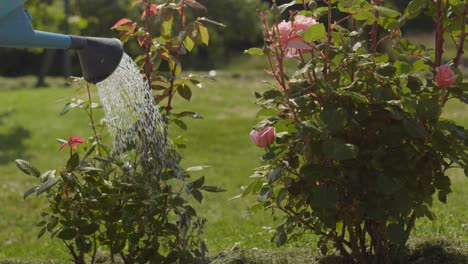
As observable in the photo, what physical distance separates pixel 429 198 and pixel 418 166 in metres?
0.14

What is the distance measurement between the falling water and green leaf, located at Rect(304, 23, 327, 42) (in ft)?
2.17

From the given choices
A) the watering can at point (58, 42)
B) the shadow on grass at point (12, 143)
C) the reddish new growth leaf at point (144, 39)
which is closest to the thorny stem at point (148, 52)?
the reddish new growth leaf at point (144, 39)

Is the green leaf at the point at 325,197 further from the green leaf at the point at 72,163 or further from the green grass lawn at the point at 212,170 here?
the green leaf at the point at 72,163

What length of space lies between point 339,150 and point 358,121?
8.6 inches

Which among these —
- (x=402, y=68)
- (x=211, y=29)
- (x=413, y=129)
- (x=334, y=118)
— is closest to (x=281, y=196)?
(x=334, y=118)

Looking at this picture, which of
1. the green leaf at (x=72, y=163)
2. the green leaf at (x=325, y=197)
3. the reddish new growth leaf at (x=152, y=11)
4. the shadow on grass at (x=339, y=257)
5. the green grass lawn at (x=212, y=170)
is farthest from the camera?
the green grass lawn at (x=212, y=170)

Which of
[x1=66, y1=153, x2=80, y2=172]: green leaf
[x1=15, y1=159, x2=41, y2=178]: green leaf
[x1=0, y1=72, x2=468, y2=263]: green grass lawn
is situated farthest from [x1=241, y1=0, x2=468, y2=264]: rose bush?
[x1=15, y1=159, x2=41, y2=178]: green leaf

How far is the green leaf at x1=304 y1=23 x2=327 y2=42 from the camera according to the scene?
2.42 meters

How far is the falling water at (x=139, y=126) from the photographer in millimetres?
2859

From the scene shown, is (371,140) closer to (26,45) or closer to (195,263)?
(195,263)

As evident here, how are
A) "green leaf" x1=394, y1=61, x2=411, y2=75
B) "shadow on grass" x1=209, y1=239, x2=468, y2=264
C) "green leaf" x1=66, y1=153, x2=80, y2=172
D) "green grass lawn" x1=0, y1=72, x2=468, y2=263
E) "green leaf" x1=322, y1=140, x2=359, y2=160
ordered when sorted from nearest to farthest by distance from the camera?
"green leaf" x1=322, y1=140, x2=359, y2=160
"green leaf" x1=394, y1=61, x2=411, y2=75
"green leaf" x1=66, y1=153, x2=80, y2=172
"shadow on grass" x1=209, y1=239, x2=468, y2=264
"green grass lawn" x1=0, y1=72, x2=468, y2=263

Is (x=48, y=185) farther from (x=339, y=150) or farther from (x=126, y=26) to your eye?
(x=339, y=150)

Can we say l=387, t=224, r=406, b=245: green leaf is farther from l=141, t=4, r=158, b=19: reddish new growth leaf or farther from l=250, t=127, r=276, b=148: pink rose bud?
l=141, t=4, r=158, b=19: reddish new growth leaf

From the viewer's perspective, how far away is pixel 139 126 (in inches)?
115
